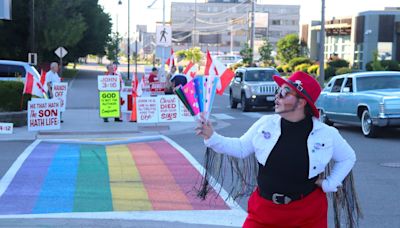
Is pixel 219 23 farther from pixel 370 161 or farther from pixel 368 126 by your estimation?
pixel 370 161

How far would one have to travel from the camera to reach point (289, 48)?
56500mm

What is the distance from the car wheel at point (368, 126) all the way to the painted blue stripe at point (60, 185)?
696 cm

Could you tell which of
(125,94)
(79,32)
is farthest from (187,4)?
(125,94)

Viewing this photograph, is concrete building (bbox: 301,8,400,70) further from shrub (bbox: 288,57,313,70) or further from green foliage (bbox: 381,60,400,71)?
green foliage (bbox: 381,60,400,71)

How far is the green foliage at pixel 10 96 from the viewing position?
16172 mm

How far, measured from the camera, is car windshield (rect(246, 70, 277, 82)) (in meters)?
23.2

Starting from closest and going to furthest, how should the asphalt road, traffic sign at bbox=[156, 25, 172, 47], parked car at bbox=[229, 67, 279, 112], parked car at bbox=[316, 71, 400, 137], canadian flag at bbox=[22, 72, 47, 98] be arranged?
the asphalt road < parked car at bbox=[316, 71, 400, 137] < canadian flag at bbox=[22, 72, 47, 98] < parked car at bbox=[229, 67, 279, 112] < traffic sign at bbox=[156, 25, 172, 47]

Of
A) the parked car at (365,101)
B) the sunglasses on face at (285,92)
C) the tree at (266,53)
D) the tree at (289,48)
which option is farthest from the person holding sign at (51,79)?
the tree at (266,53)

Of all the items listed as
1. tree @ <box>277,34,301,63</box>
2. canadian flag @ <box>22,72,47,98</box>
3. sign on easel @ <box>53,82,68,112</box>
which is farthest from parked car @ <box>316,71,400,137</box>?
tree @ <box>277,34,301,63</box>

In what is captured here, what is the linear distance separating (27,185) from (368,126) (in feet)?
28.2

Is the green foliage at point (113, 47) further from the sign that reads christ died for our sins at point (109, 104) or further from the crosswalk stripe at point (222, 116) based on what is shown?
the sign that reads christ died for our sins at point (109, 104)

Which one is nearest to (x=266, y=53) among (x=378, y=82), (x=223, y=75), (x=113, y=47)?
(x=113, y=47)

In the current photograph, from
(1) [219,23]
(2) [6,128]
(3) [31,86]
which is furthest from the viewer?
(1) [219,23]

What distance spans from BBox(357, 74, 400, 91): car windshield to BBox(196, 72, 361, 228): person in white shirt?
1134cm
